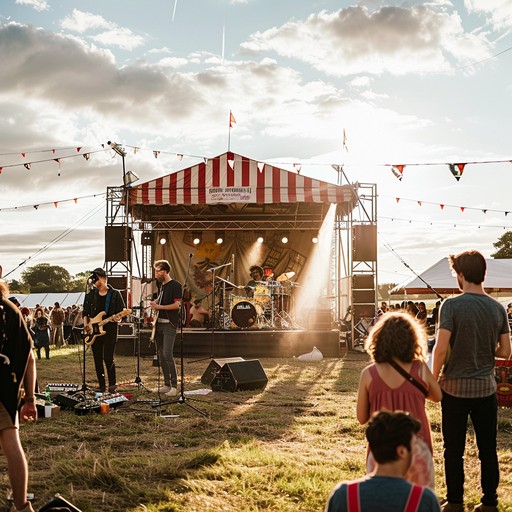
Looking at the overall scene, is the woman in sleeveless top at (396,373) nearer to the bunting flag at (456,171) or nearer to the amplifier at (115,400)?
the amplifier at (115,400)

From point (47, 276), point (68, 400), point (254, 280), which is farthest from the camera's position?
point (47, 276)

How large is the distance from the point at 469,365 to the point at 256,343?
1166cm

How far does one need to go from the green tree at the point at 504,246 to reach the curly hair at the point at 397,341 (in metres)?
53.3

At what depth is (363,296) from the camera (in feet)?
55.5

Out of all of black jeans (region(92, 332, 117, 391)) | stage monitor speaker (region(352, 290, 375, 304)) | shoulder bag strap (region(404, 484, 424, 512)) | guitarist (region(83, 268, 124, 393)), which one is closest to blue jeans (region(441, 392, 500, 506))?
shoulder bag strap (region(404, 484, 424, 512))

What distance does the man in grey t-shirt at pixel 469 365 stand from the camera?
3.93 m

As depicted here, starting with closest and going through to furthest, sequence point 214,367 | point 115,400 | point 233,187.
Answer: point 115,400, point 214,367, point 233,187

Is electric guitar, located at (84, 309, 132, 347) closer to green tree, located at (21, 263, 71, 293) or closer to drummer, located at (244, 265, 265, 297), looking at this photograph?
drummer, located at (244, 265, 265, 297)

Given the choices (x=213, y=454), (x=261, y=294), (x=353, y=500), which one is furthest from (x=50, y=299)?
(x=353, y=500)

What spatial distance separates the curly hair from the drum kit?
12070 mm

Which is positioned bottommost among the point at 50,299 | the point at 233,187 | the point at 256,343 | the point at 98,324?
the point at 256,343

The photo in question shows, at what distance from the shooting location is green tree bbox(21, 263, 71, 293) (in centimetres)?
10675

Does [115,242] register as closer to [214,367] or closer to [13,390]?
[214,367]

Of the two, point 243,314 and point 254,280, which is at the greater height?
point 254,280
